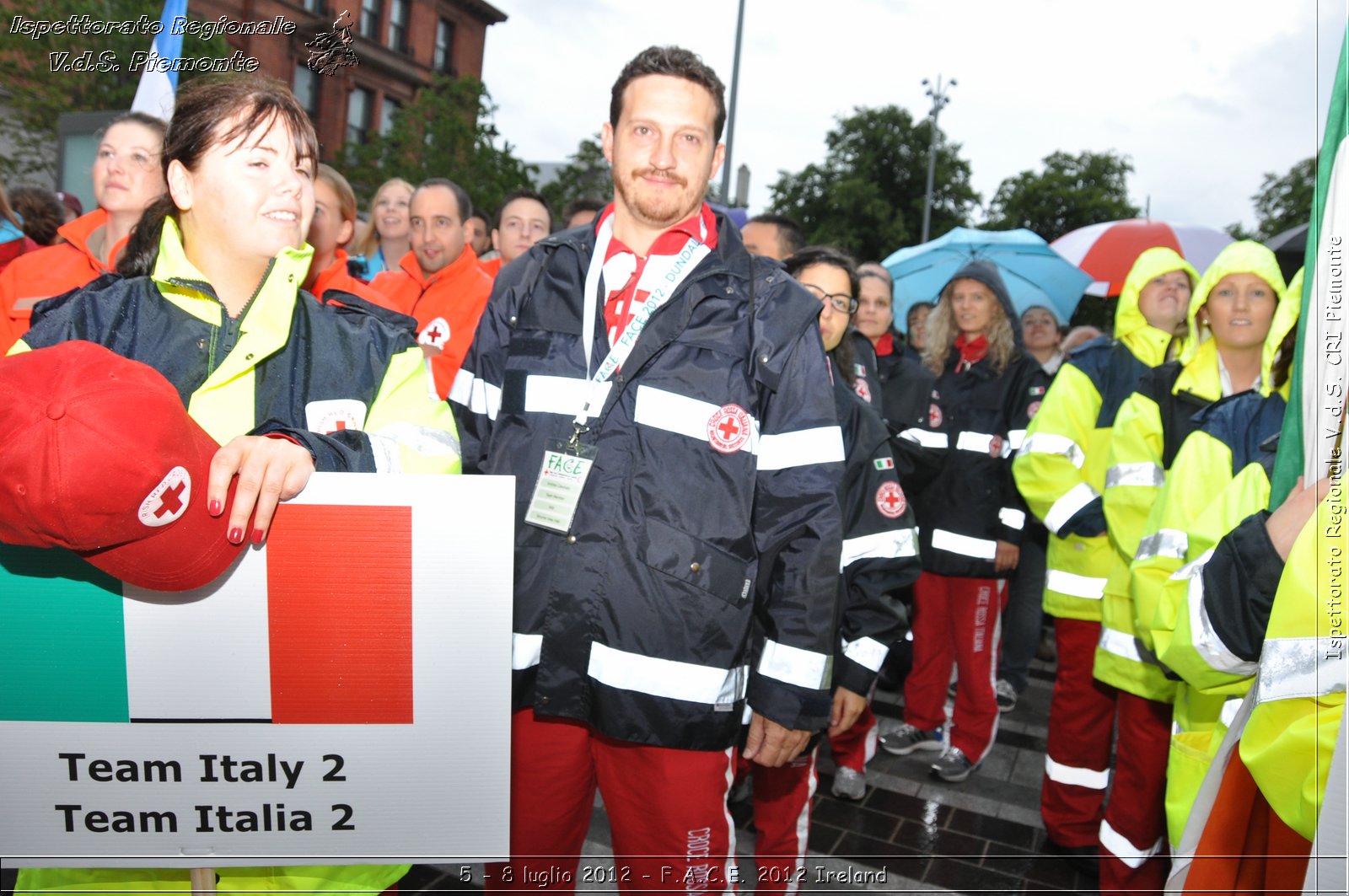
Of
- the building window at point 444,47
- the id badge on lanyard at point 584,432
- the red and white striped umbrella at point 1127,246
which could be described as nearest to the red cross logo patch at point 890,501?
the id badge on lanyard at point 584,432

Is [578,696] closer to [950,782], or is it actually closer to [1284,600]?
[1284,600]

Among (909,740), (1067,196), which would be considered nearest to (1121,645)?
(909,740)

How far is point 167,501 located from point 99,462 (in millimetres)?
118

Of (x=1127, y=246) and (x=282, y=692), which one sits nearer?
(x=282, y=692)

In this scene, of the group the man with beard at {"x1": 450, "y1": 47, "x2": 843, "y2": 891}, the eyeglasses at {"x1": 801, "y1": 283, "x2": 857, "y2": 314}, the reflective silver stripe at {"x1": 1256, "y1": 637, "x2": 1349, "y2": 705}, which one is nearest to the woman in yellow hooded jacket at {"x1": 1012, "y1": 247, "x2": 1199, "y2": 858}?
the eyeglasses at {"x1": 801, "y1": 283, "x2": 857, "y2": 314}

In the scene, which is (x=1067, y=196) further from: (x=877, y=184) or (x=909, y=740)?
(x=909, y=740)

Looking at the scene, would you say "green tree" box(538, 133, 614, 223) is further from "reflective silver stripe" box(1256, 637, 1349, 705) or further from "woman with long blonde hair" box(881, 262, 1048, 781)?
"reflective silver stripe" box(1256, 637, 1349, 705)

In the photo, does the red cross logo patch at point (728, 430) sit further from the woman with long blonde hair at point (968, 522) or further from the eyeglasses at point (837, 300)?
the woman with long blonde hair at point (968, 522)

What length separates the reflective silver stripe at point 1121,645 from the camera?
349cm

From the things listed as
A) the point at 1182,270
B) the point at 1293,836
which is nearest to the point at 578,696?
the point at 1293,836

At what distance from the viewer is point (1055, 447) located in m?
4.32

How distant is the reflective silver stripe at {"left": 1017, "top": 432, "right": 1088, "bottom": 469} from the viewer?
429cm

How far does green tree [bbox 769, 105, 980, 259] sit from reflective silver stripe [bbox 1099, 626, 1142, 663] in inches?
1280

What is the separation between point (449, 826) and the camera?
1.70 metres
